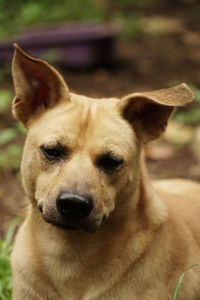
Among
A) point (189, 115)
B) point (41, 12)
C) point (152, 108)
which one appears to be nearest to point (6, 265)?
point (152, 108)

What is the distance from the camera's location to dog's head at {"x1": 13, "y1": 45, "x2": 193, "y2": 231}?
3.85m

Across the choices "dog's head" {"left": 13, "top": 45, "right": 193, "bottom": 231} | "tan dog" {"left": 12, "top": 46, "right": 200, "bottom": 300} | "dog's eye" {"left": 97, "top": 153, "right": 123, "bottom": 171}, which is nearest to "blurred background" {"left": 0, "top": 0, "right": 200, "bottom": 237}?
"tan dog" {"left": 12, "top": 46, "right": 200, "bottom": 300}

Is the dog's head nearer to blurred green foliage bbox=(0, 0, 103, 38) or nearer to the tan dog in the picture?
the tan dog

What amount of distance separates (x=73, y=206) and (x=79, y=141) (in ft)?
1.43

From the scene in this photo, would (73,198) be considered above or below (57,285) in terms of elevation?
above

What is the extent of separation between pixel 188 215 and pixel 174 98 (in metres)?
1.10

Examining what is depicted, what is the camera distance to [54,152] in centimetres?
404

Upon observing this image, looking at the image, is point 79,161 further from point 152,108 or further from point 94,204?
point 152,108

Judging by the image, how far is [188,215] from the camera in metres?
4.86

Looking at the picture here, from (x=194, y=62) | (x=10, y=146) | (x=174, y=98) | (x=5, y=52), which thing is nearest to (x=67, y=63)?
(x=5, y=52)

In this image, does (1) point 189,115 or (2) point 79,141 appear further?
(1) point 189,115

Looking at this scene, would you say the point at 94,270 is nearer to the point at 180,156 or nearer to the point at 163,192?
the point at 163,192

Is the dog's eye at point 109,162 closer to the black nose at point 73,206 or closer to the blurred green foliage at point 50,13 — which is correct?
the black nose at point 73,206

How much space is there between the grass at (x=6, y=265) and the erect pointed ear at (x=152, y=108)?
160 cm
